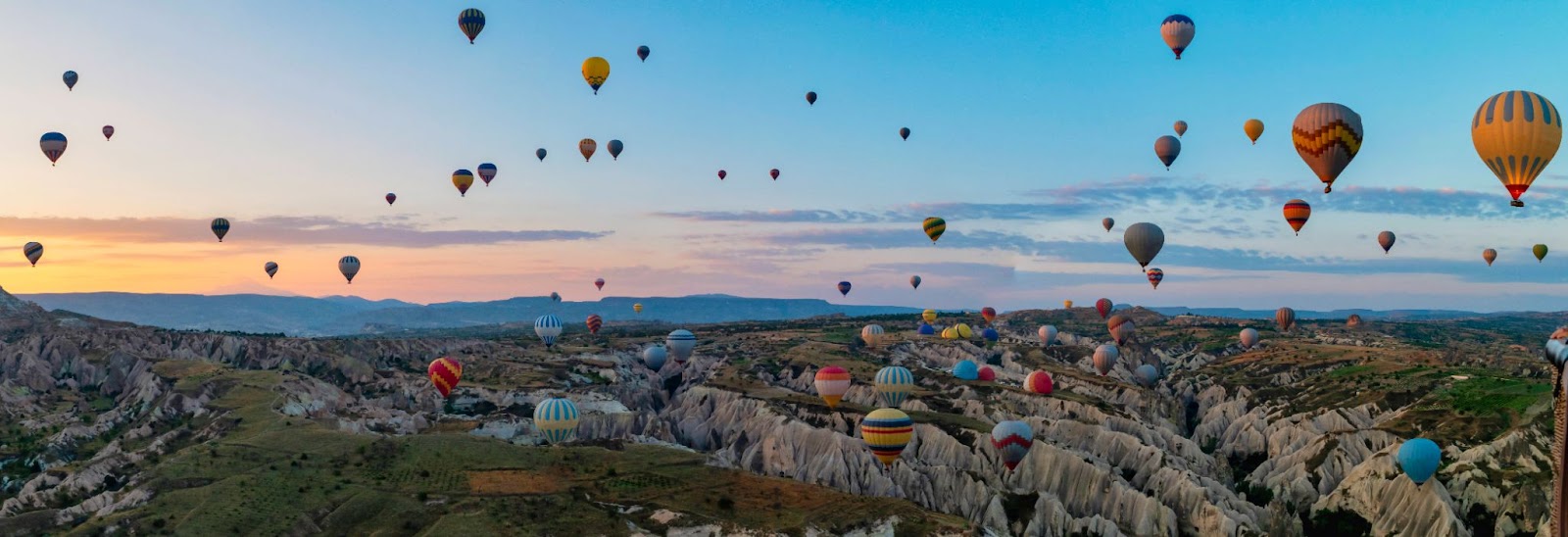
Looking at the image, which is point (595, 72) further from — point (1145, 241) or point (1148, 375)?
point (1148, 375)

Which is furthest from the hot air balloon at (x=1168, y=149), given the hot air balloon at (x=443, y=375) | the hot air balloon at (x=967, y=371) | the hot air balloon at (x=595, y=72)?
the hot air balloon at (x=443, y=375)

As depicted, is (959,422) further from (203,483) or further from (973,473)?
(203,483)

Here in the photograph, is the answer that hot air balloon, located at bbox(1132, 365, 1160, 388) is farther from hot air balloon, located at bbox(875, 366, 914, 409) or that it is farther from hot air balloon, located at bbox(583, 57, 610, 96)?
hot air balloon, located at bbox(583, 57, 610, 96)

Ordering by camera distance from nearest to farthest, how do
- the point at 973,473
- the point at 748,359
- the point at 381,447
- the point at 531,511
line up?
1. the point at 531,511
2. the point at 381,447
3. the point at 973,473
4. the point at 748,359

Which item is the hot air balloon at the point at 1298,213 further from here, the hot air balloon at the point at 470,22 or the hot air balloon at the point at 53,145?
the hot air balloon at the point at 53,145

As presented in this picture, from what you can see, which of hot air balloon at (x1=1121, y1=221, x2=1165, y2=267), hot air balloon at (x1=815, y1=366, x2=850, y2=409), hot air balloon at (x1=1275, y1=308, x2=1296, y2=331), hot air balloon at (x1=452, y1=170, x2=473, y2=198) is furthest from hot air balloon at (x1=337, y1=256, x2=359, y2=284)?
hot air balloon at (x1=1275, y1=308, x2=1296, y2=331)

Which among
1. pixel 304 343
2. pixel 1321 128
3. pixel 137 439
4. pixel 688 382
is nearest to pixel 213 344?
pixel 304 343

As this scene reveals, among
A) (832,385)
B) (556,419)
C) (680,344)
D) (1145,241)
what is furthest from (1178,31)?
(680,344)
